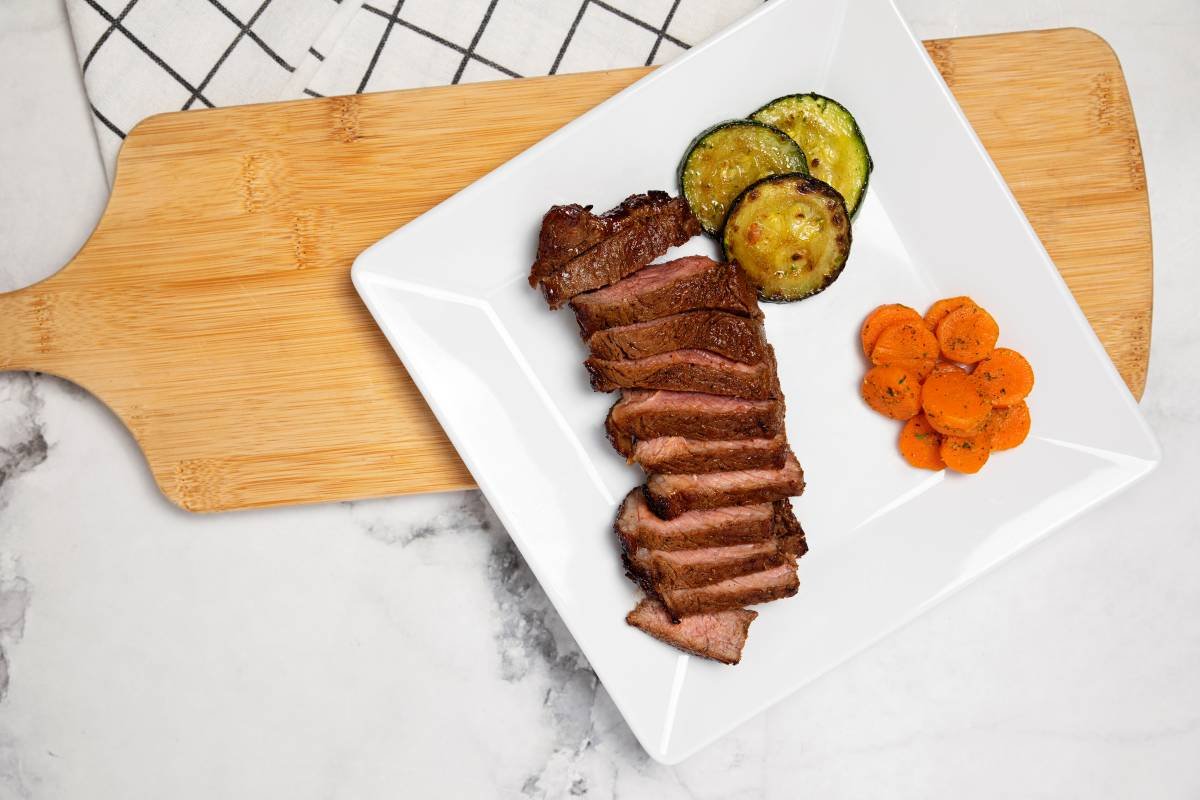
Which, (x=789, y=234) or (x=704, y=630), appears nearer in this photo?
(x=789, y=234)

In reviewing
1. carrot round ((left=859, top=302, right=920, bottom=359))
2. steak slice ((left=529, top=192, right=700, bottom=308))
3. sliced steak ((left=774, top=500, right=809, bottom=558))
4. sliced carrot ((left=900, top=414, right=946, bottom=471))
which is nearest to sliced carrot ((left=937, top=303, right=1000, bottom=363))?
carrot round ((left=859, top=302, right=920, bottom=359))

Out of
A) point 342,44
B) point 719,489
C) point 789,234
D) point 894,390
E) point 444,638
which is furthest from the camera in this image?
point 444,638

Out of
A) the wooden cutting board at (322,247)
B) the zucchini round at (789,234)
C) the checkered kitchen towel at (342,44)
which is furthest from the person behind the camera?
the checkered kitchen towel at (342,44)

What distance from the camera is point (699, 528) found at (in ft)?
10.7

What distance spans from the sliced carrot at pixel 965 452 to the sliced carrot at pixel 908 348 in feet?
0.88

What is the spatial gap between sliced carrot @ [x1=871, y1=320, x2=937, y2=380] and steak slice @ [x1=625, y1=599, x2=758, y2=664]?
1071 millimetres

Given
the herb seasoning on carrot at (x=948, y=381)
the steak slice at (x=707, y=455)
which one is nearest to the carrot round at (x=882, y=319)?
the herb seasoning on carrot at (x=948, y=381)

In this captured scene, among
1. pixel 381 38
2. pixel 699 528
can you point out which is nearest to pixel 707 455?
pixel 699 528

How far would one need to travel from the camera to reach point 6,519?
3678mm

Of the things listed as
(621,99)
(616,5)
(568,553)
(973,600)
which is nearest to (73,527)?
(568,553)

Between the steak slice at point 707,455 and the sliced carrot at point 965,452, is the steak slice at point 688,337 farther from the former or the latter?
the sliced carrot at point 965,452

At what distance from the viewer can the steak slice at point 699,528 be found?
10.7 feet

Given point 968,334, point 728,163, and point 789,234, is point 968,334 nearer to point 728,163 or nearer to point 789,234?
point 789,234

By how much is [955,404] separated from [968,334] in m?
0.28
